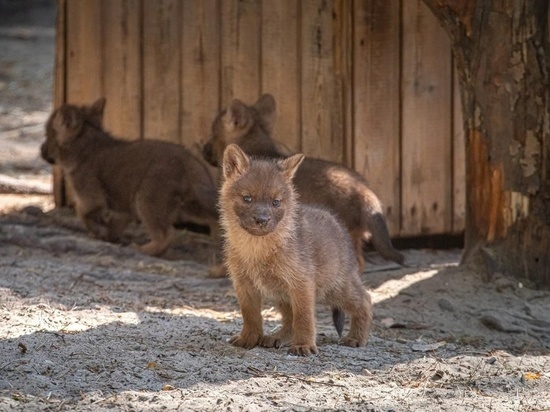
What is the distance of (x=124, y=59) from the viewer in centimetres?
1176

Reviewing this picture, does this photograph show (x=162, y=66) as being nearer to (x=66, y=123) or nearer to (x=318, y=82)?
(x=66, y=123)

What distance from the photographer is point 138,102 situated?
1178cm

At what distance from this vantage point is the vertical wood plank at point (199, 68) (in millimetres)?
11328

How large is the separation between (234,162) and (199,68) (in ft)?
14.0

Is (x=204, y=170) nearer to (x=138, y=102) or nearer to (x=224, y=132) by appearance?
(x=224, y=132)

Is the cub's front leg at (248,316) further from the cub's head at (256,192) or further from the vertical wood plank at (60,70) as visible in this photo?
the vertical wood plank at (60,70)

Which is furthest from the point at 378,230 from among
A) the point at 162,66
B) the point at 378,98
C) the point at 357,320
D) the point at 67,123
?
the point at 67,123

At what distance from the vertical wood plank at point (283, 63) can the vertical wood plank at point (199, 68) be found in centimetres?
54

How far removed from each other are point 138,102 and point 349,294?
477 centimetres

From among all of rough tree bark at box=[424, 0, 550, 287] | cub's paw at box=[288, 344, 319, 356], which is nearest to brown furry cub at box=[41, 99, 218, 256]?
rough tree bark at box=[424, 0, 550, 287]

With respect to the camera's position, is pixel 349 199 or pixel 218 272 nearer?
pixel 349 199

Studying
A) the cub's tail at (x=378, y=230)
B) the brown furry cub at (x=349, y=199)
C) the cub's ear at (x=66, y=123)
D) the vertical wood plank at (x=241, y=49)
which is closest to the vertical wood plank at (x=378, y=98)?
the brown furry cub at (x=349, y=199)

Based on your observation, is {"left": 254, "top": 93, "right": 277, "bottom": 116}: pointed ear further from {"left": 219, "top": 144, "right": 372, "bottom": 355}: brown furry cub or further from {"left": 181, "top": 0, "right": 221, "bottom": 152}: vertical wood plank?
{"left": 219, "top": 144, "right": 372, "bottom": 355}: brown furry cub

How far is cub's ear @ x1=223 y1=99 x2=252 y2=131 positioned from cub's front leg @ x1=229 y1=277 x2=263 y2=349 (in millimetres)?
3578
